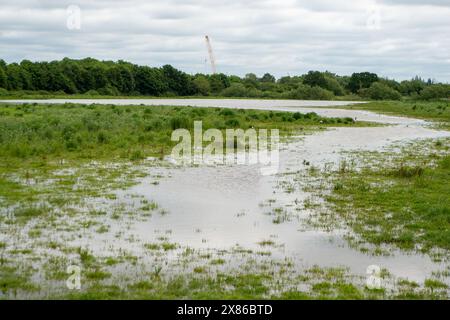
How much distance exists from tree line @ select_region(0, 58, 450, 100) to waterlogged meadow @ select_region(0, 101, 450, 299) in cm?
8501

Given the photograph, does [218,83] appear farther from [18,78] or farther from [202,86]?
[18,78]

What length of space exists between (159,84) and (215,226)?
12501 centimetres

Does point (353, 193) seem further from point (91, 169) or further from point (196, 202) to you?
point (91, 169)

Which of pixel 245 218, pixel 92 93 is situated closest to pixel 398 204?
pixel 245 218

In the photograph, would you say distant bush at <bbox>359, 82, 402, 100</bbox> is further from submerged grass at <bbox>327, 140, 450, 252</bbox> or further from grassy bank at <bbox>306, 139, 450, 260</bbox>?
submerged grass at <bbox>327, 140, 450, 252</bbox>

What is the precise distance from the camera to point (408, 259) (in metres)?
10.8

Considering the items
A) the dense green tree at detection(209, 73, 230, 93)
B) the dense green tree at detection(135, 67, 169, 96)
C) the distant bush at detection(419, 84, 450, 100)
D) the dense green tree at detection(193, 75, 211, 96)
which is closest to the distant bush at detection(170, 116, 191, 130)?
the distant bush at detection(419, 84, 450, 100)

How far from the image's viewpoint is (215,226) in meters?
13.2

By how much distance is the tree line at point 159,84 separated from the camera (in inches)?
4535

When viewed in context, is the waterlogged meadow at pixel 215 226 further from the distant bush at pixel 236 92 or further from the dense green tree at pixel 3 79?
the distant bush at pixel 236 92

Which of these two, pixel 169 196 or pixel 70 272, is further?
pixel 169 196

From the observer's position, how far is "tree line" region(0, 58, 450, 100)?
115m

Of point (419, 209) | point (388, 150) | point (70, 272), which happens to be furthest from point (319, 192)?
point (388, 150)
